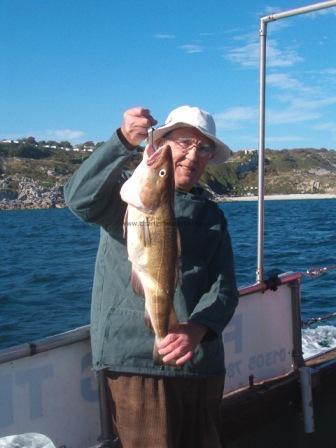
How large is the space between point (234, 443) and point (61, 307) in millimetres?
10192

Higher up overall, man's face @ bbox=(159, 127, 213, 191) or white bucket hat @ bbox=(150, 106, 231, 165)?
white bucket hat @ bbox=(150, 106, 231, 165)

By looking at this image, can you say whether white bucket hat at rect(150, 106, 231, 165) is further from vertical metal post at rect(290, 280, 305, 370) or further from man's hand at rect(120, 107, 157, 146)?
vertical metal post at rect(290, 280, 305, 370)

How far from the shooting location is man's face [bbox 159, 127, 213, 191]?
281cm

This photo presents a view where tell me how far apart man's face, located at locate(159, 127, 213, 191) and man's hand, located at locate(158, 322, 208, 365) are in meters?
0.67

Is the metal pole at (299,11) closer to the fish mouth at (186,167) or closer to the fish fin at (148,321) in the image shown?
the fish mouth at (186,167)

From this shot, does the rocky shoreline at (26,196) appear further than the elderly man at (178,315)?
Yes

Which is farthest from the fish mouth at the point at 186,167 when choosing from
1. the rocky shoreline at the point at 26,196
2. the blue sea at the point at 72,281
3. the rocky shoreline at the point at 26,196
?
the rocky shoreline at the point at 26,196

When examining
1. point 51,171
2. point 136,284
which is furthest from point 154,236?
point 51,171

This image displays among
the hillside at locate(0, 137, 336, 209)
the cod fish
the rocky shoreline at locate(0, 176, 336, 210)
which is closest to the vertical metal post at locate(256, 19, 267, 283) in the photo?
the cod fish

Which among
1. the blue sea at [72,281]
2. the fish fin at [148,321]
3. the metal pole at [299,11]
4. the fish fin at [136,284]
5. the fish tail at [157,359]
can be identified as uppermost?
the metal pole at [299,11]

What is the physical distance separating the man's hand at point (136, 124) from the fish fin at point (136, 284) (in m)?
0.55

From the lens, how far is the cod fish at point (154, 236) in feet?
7.90

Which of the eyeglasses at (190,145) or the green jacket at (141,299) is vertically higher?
the eyeglasses at (190,145)

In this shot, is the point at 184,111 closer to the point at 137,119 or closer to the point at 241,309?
the point at 137,119
